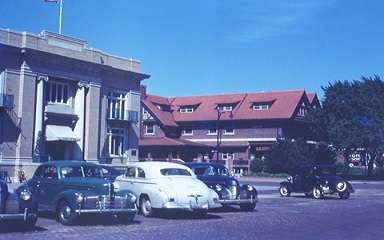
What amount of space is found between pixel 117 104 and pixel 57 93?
651 cm

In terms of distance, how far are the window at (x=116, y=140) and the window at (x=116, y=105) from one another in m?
1.14

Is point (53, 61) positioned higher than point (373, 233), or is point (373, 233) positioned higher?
point (53, 61)

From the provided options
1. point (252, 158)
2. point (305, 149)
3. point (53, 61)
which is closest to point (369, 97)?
point (305, 149)

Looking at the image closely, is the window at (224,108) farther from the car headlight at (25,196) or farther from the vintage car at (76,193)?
the car headlight at (25,196)

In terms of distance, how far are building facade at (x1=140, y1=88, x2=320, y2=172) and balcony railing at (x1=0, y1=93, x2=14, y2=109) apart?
2653 centimetres

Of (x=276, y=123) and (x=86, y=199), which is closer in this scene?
(x=86, y=199)

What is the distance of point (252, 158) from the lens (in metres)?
61.8

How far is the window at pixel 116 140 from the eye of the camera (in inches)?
1702

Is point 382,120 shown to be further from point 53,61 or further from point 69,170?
point 69,170

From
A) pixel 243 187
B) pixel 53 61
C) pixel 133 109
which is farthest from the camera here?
pixel 133 109

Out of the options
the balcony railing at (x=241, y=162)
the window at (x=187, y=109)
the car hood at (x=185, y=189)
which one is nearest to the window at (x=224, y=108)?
the window at (x=187, y=109)

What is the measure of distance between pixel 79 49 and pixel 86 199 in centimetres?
2736

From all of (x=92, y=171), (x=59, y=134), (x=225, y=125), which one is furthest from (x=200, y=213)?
(x=225, y=125)

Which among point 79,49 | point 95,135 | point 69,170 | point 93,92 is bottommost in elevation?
point 69,170
